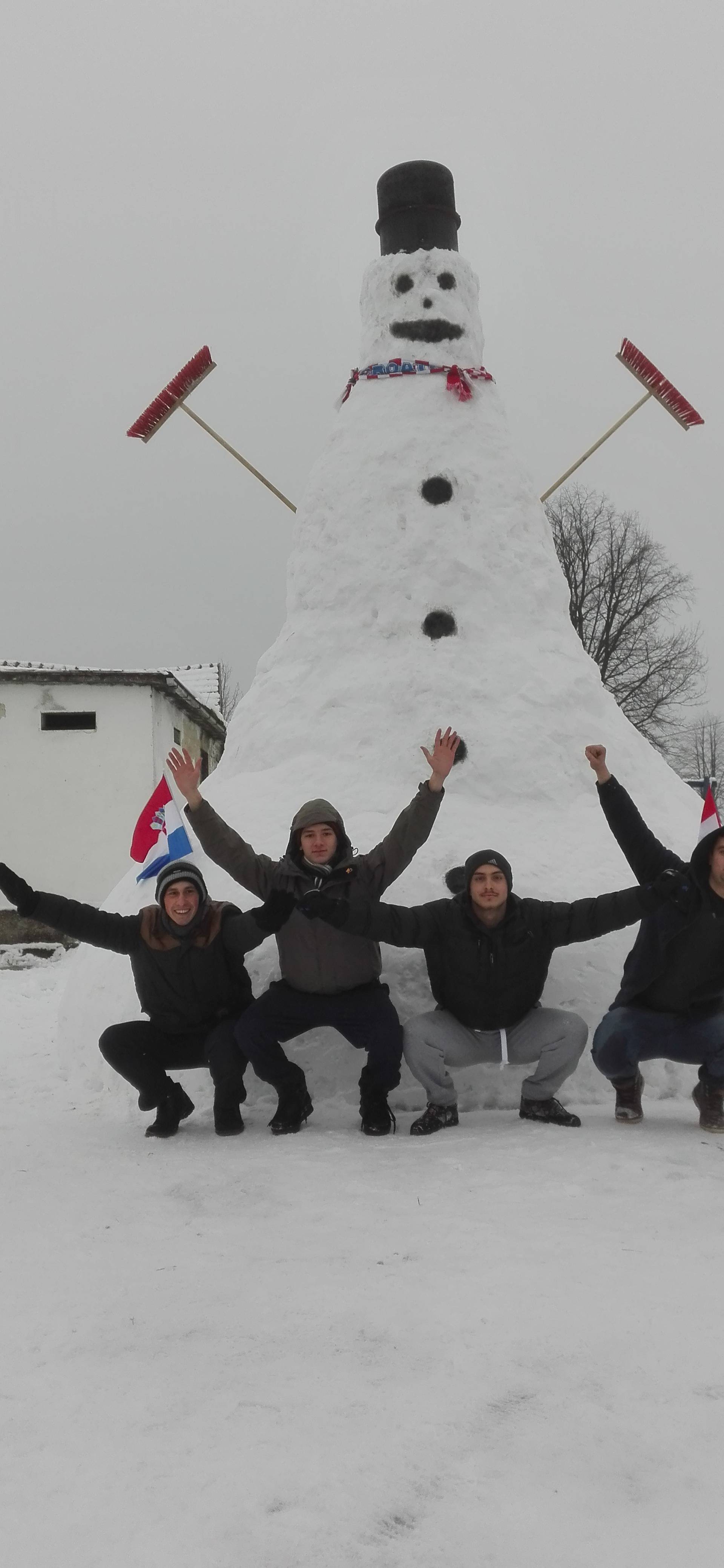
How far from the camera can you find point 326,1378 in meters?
1.87

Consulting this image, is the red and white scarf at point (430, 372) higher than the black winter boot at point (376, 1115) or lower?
higher

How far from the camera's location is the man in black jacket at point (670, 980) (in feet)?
10.8

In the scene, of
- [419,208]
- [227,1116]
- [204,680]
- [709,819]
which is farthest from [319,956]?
[204,680]

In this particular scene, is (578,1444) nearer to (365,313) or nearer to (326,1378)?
(326,1378)

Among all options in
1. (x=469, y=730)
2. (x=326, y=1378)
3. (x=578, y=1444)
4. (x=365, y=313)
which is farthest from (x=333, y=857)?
(x=365, y=313)

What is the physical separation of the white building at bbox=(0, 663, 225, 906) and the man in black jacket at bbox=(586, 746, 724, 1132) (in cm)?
824

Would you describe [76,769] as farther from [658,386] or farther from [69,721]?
[658,386]

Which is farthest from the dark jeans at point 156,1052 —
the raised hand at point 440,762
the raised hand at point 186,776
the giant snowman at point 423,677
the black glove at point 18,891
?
the raised hand at point 440,762

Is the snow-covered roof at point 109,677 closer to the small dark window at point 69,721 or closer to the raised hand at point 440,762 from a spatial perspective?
the small dark window at point 69,721

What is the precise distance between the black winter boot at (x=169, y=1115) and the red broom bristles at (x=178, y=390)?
307 cm

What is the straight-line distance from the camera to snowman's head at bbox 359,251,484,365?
15.7 ft

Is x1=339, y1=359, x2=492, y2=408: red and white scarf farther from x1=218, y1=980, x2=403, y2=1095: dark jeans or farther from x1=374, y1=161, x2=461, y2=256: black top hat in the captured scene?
x1=218, y1=980, x2=403, y2=1095: dark jeans

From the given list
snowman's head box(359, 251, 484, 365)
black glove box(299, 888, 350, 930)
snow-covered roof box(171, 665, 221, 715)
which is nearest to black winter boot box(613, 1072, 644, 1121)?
black glove box(299, 888, 350, 930)

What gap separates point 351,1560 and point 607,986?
268 cm
